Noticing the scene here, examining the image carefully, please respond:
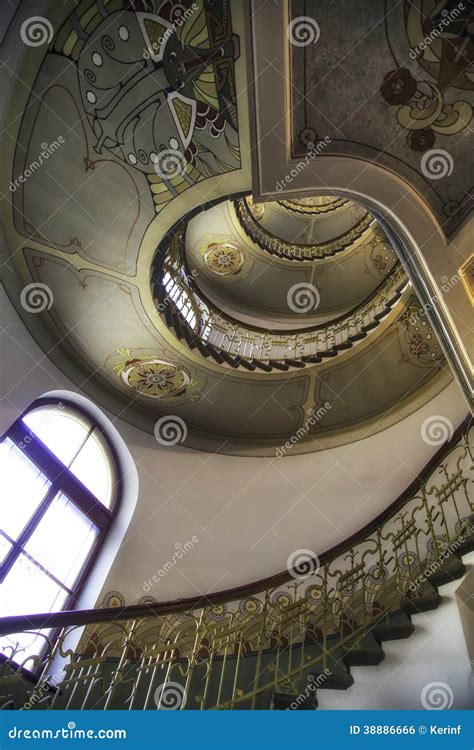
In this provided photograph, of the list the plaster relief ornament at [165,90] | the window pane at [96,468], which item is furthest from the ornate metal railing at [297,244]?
the plaster relief ornament at [165,90]

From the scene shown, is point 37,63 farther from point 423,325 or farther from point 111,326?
point 423,325

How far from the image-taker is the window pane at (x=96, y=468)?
23.3ft

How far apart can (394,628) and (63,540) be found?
437 centimetres

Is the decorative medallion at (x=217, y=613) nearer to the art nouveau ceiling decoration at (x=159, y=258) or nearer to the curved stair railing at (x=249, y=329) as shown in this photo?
the art nouveau ceiling decoration at (x=159, y=258)

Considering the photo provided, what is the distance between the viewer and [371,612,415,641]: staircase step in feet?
11.6

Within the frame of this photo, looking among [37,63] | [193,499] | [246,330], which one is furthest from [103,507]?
[37,63]

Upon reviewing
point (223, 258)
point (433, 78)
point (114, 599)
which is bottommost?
point (114, 599)

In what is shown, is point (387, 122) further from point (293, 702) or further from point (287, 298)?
point (287, 298)

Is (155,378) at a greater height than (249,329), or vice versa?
(249,329)

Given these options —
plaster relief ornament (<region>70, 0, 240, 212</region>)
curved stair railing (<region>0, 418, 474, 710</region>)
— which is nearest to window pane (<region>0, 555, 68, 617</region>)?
curved stair railing (<region>0, 418, 474, 710</region>)

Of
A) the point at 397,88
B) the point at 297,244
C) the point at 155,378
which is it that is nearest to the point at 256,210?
the point at 297,244

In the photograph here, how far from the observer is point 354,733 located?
2.76 meters

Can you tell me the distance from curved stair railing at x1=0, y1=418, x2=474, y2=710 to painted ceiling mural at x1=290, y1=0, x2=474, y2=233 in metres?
2.80

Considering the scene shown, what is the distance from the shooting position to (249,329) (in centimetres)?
1036
